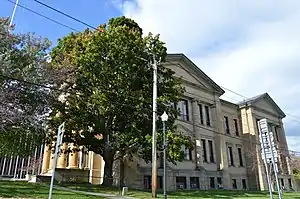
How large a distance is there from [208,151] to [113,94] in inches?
768

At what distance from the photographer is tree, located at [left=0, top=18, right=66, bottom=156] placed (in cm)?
1906

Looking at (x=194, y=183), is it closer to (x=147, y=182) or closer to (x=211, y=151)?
(x=211, y=151)

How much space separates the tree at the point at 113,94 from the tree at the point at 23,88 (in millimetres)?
1748

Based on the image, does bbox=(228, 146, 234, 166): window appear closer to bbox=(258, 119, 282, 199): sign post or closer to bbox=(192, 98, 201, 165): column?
bbox=(192, 98, 201, 165): column

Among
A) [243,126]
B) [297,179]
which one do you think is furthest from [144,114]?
[297,179]

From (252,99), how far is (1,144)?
3666 centimetres

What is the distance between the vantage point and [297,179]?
49312 millimetres

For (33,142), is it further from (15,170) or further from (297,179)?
(297,179)

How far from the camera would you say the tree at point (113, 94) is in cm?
2288

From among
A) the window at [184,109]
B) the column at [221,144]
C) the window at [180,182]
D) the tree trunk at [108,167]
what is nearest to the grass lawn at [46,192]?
the tree trunk at [108,167]

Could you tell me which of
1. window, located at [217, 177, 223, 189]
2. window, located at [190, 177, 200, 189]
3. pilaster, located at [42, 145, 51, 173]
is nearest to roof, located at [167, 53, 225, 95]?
window, located at [217, 177, 223, 189]

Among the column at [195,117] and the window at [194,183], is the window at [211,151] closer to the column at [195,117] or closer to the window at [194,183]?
the column at [195,117]

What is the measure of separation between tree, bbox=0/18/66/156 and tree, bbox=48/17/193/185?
175 centimetres

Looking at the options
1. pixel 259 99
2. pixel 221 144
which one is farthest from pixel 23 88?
pixel 259 99
